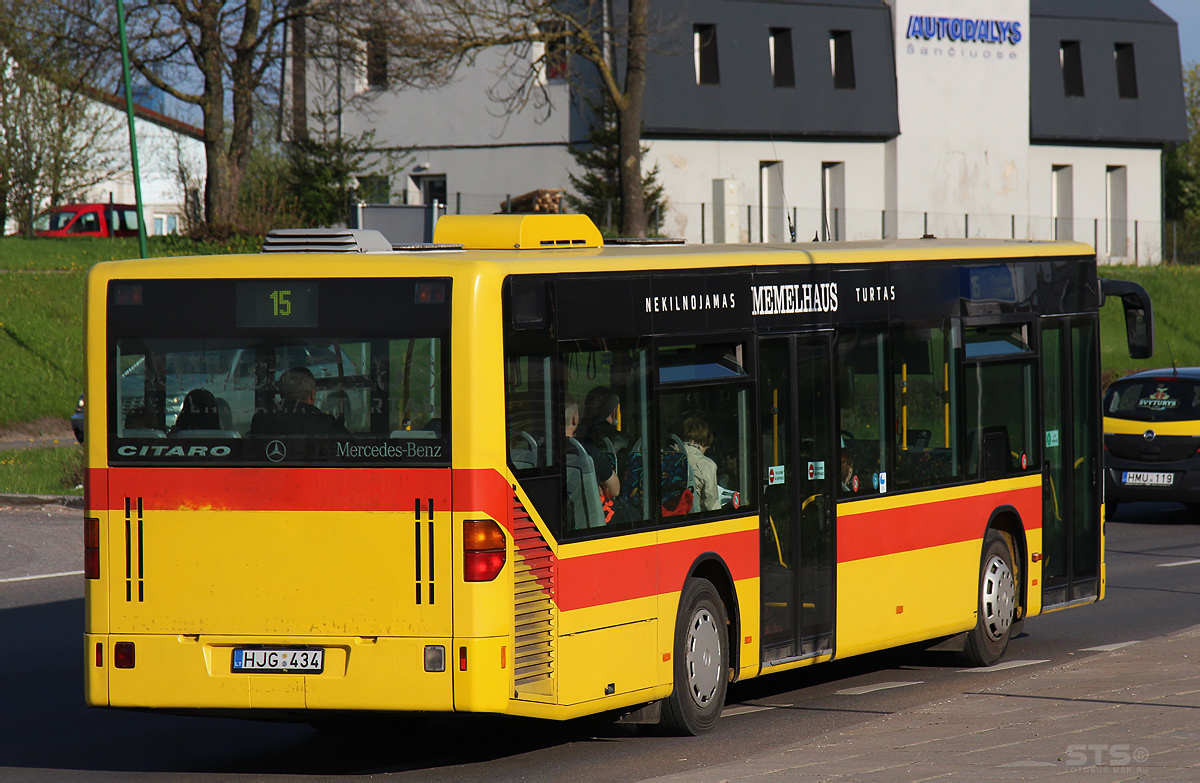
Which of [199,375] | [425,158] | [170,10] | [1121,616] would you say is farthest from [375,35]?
[199,375]

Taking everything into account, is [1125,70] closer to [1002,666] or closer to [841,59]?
[841,59]

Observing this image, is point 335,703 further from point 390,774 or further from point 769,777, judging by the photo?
point 769,777

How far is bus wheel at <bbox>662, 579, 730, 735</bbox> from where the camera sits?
29.5 ft

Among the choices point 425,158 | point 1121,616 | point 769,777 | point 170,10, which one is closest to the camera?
point 769,777

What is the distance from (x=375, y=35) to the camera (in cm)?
3878

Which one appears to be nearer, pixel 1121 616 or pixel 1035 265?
pixel 1035 265

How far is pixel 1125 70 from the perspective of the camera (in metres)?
57.9

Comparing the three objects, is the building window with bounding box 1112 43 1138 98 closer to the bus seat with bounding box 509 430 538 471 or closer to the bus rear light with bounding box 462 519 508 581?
the bus seat with bounding box 509 430 538 471

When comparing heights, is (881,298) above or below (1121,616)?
above

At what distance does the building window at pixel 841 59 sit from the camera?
168 ft

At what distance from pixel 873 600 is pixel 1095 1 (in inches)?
2017

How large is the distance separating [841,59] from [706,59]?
522 cm

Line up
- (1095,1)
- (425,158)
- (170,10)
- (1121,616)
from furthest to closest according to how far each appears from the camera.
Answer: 1. (1095,1)
2. (425,158)
3. (170,10)
4. (1121,616)

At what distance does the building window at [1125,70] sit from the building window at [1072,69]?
1.23 meters
